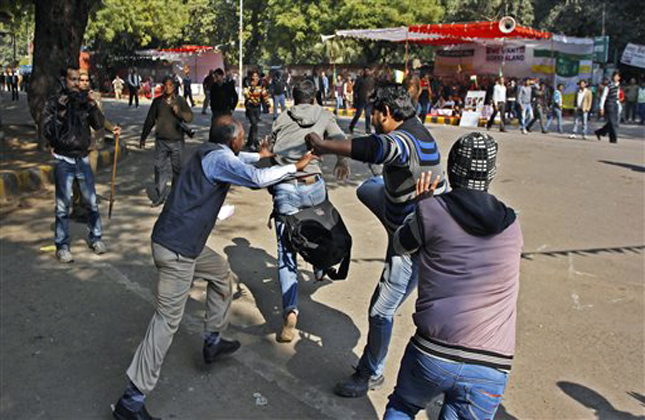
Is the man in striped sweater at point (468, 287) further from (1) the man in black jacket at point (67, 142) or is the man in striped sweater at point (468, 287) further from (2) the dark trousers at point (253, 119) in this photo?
(2) the dark trousers at point (253, 119)

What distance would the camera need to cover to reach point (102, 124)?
6.54m

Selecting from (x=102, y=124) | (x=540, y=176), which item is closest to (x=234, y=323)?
(x=102, y=124)

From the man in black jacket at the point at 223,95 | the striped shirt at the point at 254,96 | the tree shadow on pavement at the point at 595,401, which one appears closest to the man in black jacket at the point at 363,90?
the striped shirt at the point at 254,96

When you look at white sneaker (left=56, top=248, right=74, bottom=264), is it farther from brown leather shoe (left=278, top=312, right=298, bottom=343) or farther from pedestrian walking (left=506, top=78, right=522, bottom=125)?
pedestrian walking (left=506, top=78, right=522, bottom=125)

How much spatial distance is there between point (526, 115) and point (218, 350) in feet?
53.0

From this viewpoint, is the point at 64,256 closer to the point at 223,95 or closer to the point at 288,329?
the point at 288,329

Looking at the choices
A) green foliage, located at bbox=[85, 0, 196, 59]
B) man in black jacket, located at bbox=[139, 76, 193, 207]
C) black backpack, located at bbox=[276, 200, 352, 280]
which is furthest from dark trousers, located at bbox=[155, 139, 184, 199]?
green foliage, located at bbox=[85, 0, 196, 59]

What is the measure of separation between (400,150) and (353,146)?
29cm

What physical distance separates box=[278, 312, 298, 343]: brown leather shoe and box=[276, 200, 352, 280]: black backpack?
1.58ft

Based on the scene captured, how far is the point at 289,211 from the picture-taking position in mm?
4691

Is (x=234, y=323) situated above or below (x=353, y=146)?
below

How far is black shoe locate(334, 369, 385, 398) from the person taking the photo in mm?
3852

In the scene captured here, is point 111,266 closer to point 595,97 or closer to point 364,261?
point 364,261

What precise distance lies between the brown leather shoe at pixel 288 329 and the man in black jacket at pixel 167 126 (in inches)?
169
